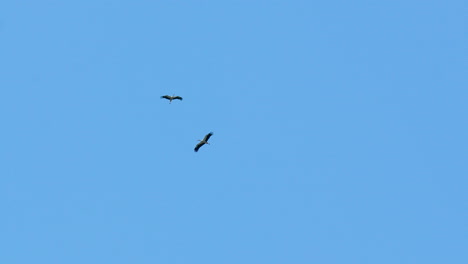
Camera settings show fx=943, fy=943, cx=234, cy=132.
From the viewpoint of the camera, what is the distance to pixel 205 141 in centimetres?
11369

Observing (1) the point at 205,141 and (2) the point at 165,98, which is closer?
(1) the point at 205,141

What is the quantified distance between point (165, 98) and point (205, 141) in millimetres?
19595

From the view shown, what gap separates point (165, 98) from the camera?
5172 inches

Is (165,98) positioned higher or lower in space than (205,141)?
higher
